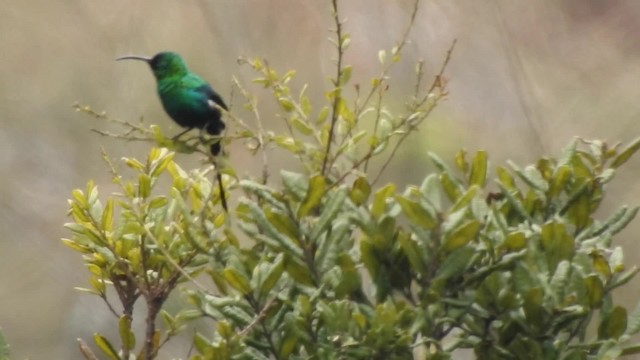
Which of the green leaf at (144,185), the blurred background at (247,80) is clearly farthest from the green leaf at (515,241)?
the blurred background at (247,80)

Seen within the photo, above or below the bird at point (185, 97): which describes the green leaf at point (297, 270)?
below

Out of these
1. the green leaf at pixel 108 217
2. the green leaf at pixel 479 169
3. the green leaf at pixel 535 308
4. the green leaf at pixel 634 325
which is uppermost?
the green leaf at pixel 108 217

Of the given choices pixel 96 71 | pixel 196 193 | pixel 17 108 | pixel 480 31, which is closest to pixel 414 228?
pixel 196 193

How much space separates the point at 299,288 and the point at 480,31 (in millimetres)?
2966

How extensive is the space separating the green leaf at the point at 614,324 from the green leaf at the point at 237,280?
33cm

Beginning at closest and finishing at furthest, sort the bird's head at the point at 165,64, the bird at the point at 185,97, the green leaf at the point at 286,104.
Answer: the green leaf at the point at 286,104 < the bird at the point at 185,97 < the bird's head at the point at 165,64

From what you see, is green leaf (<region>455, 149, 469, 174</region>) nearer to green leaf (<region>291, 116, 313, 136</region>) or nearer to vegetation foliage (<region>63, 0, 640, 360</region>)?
vegetation foliage (<region>63, 0, 640, 360</region>)

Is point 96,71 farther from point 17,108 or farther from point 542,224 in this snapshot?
point 542,224

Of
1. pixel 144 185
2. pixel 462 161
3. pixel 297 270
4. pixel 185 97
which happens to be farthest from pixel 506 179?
pixel 185 97

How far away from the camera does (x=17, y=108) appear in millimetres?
4293

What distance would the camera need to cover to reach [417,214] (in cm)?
90

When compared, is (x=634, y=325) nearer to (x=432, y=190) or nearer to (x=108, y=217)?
(x=432, y=190)

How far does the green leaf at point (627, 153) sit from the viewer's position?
983mm

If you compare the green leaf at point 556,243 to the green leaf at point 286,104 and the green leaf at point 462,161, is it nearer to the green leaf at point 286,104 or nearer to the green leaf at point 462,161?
the green leaf at point 462,161
